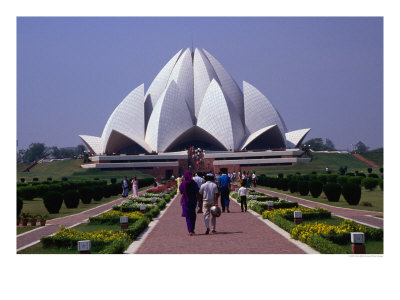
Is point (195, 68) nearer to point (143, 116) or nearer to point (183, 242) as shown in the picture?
point (143, 116)

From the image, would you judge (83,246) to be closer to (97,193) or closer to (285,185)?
(97,193)

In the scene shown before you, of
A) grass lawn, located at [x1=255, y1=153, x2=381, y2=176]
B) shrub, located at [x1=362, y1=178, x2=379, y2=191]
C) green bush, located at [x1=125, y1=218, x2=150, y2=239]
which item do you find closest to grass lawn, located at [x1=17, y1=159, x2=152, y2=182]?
grass lawn, located at [x1=255, y1=153, x2=381, y2=176]

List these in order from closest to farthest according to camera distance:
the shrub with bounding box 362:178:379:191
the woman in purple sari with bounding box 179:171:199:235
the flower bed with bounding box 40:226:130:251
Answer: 1. the flower bed with bounding box 40:226:130:251
2. the woman in purple sari with bounding box 179:171:199:235
3. the shrub with bounding box 362:178:379:191

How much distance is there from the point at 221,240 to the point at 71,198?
898 cm

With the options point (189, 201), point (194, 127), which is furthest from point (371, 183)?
point (194, 127)

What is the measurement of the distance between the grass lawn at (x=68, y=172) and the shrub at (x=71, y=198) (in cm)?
2827

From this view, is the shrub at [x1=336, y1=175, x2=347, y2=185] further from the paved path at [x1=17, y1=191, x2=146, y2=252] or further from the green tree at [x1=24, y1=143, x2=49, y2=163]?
the green tree at [x1=24, y1=143, x2=49, y2=163]

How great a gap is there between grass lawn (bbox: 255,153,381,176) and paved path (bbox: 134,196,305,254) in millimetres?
35935

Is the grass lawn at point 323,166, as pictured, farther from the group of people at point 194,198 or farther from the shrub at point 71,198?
the group of people at point 194,198

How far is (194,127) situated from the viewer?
5759 cm

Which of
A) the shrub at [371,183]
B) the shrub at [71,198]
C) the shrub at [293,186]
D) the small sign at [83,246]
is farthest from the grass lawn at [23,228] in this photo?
the shrub at [371,183]

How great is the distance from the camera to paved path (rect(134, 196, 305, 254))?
7.64 m

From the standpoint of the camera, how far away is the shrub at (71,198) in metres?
16.3

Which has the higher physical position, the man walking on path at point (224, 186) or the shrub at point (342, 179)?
the man walking on path at point (224, 186)
